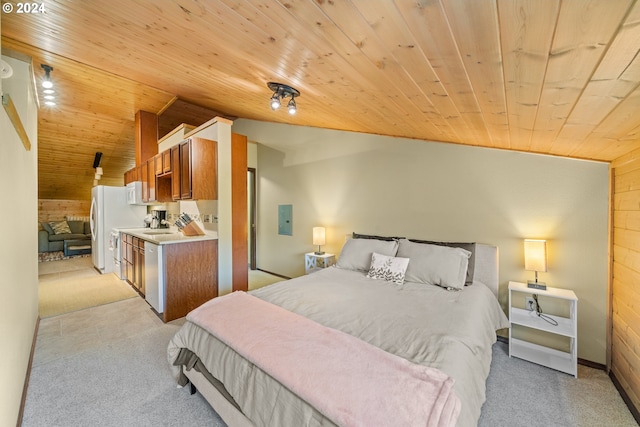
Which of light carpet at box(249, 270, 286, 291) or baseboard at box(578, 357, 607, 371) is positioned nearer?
baseboard at box(578, 357, 607, 371)

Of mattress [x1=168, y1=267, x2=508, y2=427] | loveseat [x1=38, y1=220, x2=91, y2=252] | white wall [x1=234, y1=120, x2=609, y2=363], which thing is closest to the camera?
mattress [x1=168, y1=267, x2=508, y2=427]

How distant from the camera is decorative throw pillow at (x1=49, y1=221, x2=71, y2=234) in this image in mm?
6465

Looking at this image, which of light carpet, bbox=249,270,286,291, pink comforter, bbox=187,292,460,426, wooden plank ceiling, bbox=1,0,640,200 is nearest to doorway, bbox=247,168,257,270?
light carpet, bbox=249,270,286,291

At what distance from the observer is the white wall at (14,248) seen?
1366 millimetres

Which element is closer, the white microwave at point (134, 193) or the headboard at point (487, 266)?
the headboard at point (487, 266)

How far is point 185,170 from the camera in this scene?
3348mm

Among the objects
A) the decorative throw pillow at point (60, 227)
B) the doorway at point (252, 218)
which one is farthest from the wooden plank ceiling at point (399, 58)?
the decorative throw pillow at point (60, 227)

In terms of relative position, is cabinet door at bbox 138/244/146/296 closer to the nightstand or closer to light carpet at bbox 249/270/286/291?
light carpet at bbox 249/270/286/291

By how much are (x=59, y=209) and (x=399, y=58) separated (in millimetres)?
9502

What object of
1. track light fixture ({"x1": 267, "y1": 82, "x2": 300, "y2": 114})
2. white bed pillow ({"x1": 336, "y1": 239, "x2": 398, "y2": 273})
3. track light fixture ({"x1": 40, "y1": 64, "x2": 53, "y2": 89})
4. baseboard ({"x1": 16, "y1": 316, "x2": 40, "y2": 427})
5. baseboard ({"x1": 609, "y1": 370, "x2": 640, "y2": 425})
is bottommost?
baseboard ({"x1": 609, "y1": 370, "x2": 640, "y2": 425})

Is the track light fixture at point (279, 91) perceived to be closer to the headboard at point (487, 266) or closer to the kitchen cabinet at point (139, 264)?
the headboard at point (487, 266)

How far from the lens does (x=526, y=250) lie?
2312mm

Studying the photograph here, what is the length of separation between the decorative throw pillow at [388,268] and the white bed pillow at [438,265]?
2.7 inches

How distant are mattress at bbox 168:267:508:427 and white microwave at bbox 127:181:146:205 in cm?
393
